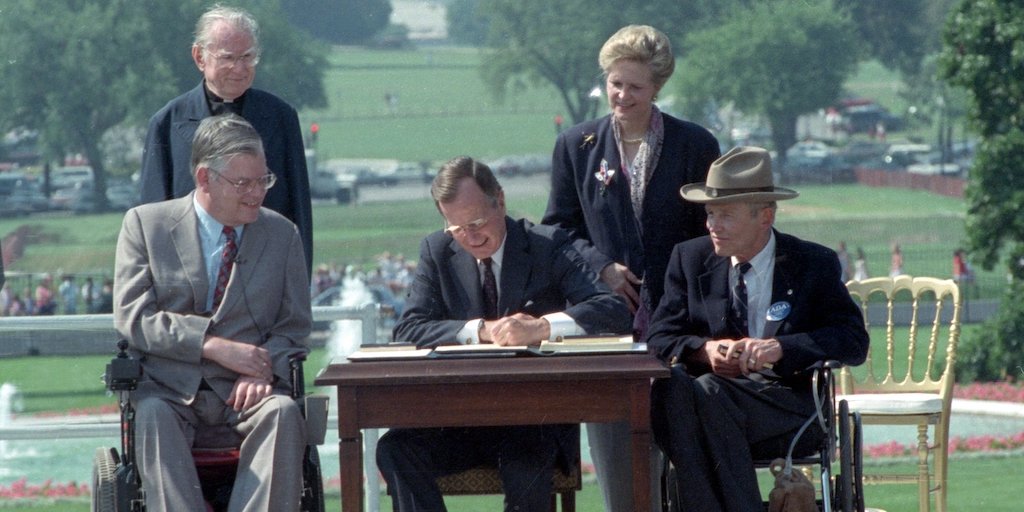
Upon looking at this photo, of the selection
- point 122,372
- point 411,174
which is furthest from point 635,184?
point 411,174

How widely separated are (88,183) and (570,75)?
12246mm

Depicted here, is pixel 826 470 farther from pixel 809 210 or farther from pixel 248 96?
pixel 809 210

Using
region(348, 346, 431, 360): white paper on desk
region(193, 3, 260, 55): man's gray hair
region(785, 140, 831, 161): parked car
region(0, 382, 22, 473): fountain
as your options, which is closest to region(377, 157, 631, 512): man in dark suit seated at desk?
region(348, 346, 431, 360): white paper on desk

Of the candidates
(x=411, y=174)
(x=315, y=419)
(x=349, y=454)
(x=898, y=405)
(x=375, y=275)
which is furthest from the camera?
(x=411, y=174)

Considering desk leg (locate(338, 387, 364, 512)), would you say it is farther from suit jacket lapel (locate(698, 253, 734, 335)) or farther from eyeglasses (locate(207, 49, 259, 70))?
eyeglasses (locate(207, 49, 259, 70))

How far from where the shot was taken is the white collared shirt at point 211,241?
12.9 ft

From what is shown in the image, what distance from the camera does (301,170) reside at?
173 inches

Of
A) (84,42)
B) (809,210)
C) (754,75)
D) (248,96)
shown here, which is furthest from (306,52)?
(248,96)

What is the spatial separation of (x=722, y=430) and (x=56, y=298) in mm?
27690

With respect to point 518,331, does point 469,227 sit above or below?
above

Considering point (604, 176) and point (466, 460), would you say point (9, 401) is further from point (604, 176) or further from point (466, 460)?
point (466, 460)

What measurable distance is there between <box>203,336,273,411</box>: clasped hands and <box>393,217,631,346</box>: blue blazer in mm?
382

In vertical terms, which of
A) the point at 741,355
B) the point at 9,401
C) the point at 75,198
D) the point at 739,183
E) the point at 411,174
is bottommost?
the point at 9,401

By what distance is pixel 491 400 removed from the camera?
3.54m
